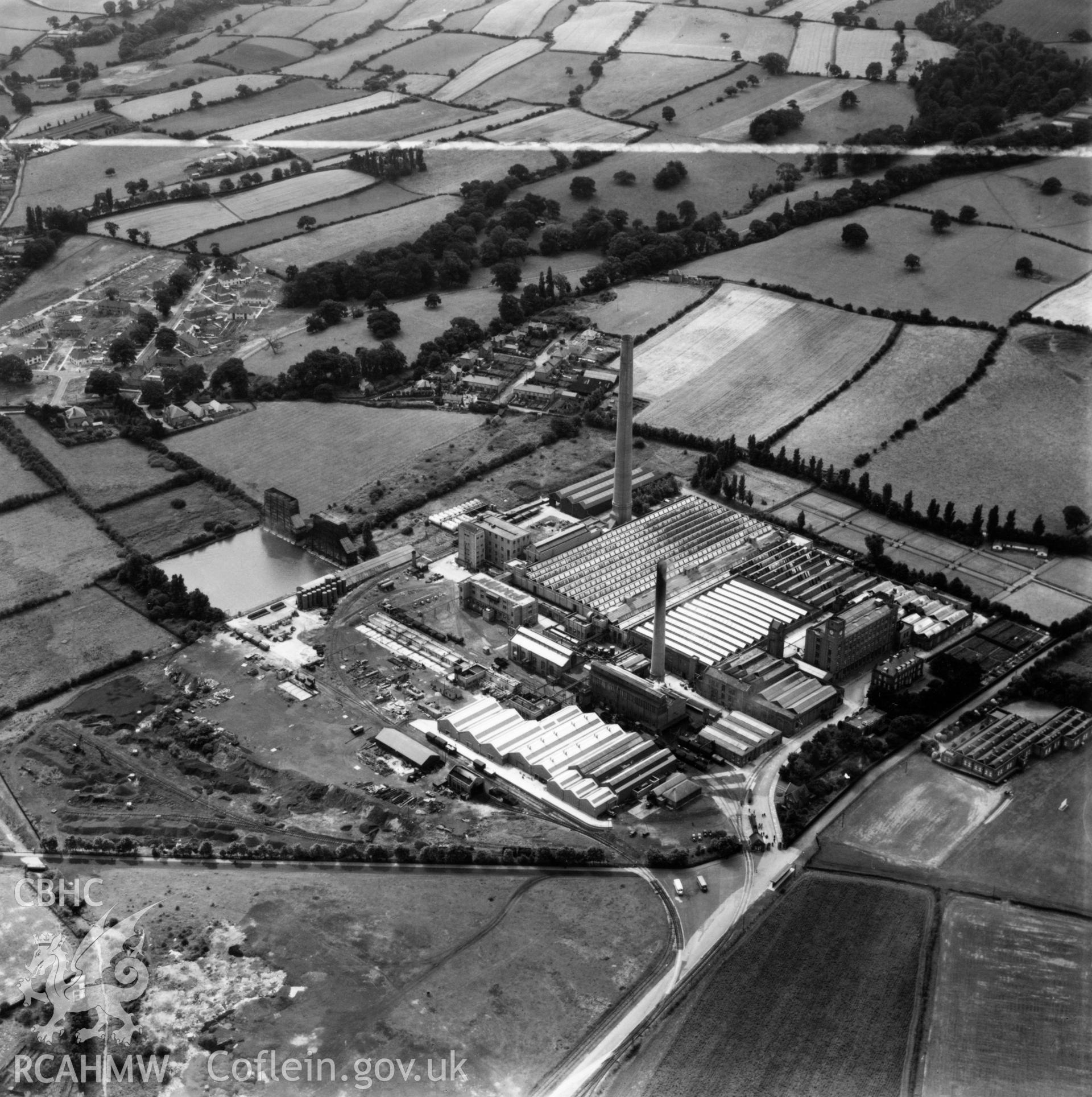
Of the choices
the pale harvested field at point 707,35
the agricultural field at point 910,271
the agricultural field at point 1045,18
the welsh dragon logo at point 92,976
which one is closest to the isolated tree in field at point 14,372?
the agricultural field at point 910,271

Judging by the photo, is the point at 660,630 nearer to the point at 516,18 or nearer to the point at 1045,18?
the point at 1045,18

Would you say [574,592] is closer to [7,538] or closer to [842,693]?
[842,693]

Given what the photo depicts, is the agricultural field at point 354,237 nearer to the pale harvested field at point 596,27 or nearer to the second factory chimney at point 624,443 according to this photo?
the pale harvested field at point 596,27

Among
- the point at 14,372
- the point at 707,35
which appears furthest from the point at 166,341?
the point at 707,35

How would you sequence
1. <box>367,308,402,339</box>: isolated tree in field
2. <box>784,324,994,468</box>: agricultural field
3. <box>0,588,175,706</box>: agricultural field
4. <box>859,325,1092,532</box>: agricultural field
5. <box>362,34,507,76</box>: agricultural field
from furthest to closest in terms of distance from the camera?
<box>362,34,507,76</box>: agricultural field → <box>367,308,402,339</box>: isolated tree in field → <box>784,324,994,468</box>: agricultural field → <box>859,325,1092,532</box>: agricultural field → <box>0,588,175,706</box>: agricultural field

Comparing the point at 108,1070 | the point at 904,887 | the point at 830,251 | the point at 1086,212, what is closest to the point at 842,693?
the point at 904,887

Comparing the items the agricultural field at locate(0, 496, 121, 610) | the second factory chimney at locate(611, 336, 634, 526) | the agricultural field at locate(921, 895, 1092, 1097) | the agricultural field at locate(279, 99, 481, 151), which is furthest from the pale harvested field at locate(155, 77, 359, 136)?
the agricultural field at locate(921, 895, 1092, 1097)

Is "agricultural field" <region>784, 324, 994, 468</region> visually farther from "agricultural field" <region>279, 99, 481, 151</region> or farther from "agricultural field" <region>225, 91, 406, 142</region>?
"agricultural field" <region>225, 91, 406, 142</region>
